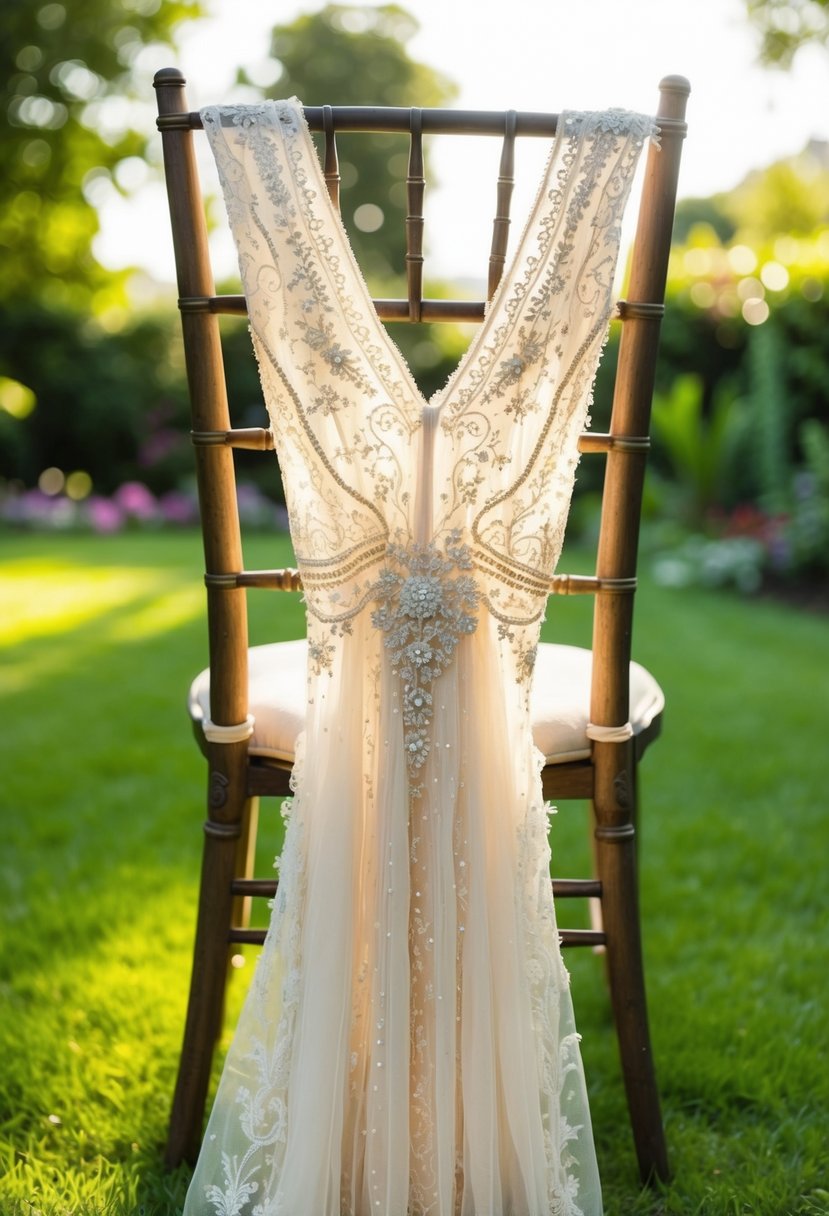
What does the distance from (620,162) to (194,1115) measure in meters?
1.37

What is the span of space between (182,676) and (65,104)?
3.61 meters

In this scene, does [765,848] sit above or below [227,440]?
below

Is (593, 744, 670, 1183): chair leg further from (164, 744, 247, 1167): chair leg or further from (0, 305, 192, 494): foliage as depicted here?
(0, 305, 192, 494): foliage

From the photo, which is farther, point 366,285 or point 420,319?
point 420,319

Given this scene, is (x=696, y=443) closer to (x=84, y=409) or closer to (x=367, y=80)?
(x=84, y=409)

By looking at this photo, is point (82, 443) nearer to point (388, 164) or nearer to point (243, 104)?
point (243, 104)

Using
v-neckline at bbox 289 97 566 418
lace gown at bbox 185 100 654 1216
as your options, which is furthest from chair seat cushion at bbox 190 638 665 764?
v-neckline at bbox 289 97 566 418

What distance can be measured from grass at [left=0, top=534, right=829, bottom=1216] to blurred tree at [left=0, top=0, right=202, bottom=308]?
286cm

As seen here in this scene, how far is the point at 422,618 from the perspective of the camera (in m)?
1.25

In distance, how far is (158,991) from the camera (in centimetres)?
200

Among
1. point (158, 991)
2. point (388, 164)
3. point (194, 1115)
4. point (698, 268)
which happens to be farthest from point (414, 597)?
point (388, 164)

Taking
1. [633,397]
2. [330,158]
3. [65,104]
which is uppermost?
[65,104]

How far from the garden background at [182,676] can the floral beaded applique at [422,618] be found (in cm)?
81

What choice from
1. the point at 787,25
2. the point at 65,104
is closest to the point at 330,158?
the point at 787,25
